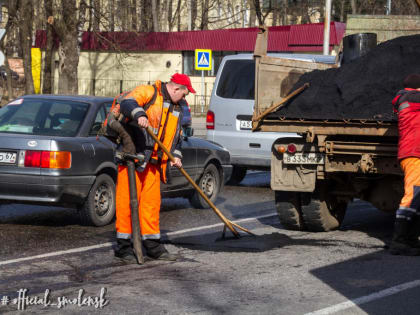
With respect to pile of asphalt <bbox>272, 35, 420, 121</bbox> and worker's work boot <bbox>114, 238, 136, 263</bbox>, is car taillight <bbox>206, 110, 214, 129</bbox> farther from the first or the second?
worker's work boot <bbox>114, 238, 136, 263</bbox>

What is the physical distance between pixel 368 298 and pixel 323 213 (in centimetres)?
315

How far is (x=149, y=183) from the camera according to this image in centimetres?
772

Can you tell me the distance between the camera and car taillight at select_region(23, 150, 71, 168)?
29.7ft

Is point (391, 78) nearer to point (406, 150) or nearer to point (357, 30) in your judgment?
point (406, 150)

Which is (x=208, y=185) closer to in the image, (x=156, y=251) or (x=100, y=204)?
(x=100, y=204)

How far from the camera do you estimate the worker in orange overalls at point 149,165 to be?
25.0ft

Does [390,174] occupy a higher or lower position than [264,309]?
higher

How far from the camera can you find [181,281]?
6.59 meters

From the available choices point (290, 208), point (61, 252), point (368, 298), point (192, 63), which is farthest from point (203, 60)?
point (368, 298)

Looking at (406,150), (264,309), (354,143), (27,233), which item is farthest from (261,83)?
(264,309)

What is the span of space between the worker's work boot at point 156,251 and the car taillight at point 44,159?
187cm

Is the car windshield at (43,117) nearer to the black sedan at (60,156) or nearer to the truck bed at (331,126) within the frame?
the black sedan at (60,156)

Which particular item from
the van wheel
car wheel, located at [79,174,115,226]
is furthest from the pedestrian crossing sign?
car wheel, located at [79,174,115,226]

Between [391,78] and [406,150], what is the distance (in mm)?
1216
